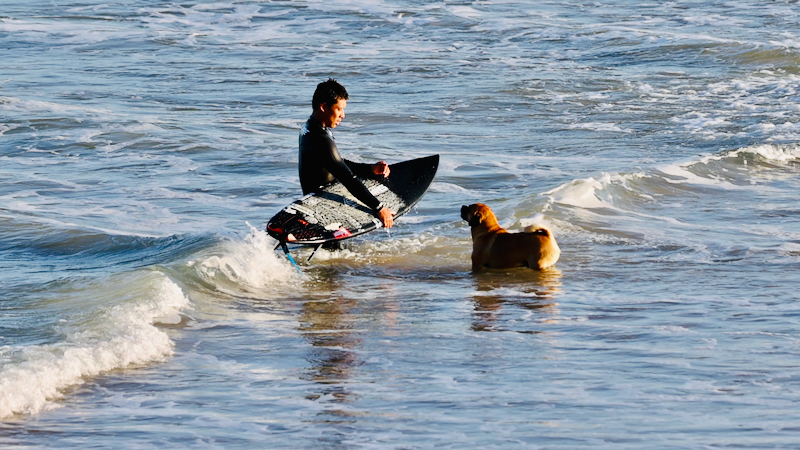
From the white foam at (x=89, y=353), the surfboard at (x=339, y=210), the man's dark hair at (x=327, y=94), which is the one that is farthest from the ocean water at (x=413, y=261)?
the man's dark hair at (x=327, y=94)

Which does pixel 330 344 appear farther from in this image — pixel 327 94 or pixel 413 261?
pixel 413 261

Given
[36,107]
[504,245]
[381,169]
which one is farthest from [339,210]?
[36,107]

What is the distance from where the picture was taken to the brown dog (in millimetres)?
8672

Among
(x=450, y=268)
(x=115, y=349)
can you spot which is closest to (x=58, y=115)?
(x=450, y=268)

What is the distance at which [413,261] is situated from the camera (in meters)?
9.48

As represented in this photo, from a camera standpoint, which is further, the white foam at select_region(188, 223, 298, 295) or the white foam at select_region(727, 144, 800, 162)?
the white foam at select_region(727, 144, 800, 162)

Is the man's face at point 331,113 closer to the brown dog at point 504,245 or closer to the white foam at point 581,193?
the brown dog at point 504,245

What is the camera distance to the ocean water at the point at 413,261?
5543 mm

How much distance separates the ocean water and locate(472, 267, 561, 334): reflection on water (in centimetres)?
4

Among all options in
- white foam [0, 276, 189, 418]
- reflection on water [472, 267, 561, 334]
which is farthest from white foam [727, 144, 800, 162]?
white foam [0, 276, 189, 418]

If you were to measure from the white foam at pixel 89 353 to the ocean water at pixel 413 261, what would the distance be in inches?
0.9

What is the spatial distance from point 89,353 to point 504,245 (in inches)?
138

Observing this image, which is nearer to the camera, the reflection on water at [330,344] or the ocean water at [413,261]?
the ocean water at [413,261]

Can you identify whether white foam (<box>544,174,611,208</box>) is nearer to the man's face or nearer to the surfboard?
the surfboard
